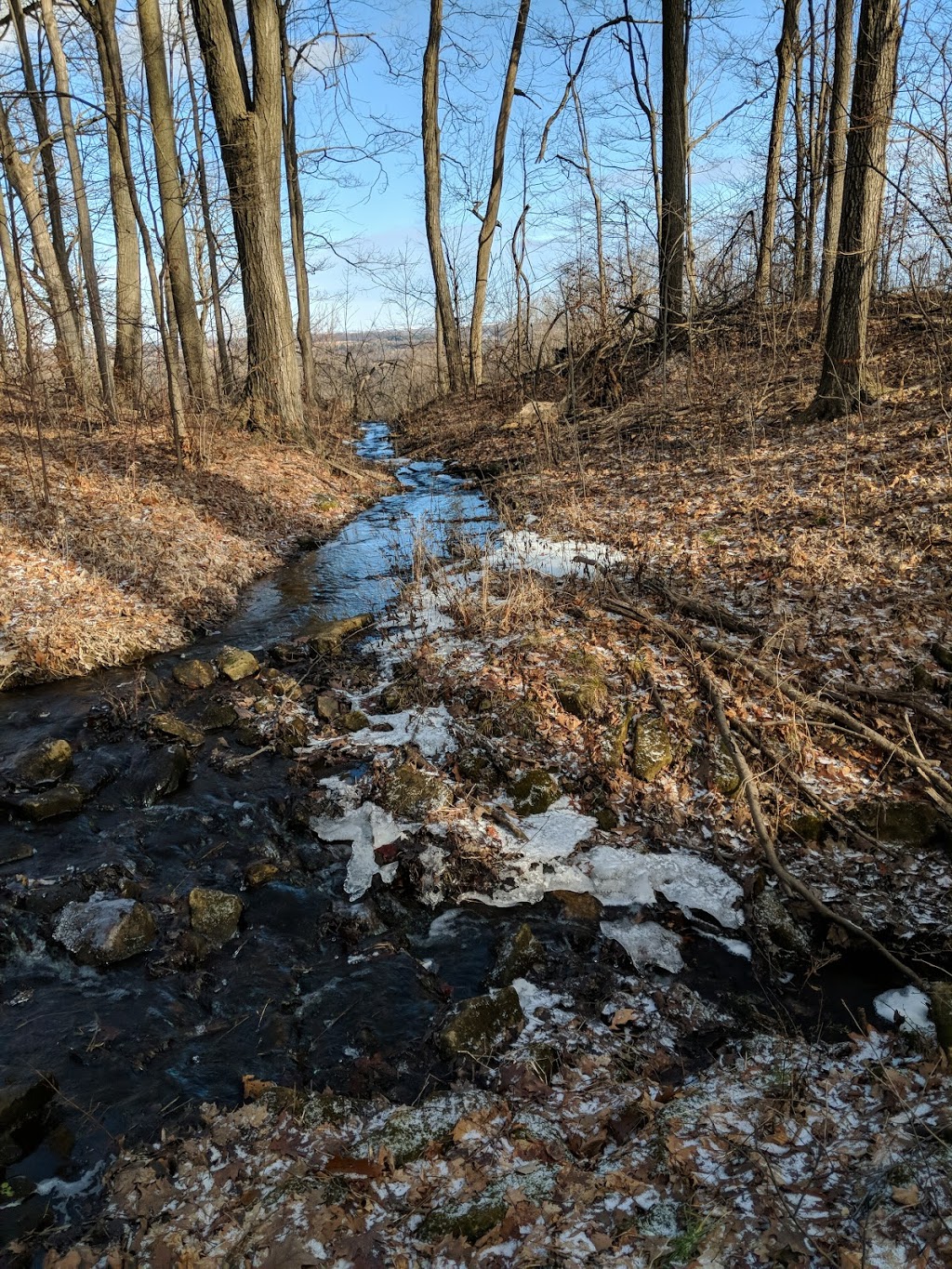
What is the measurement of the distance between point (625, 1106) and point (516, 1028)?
0.67 m

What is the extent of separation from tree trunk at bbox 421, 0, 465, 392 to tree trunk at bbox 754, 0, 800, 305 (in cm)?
962

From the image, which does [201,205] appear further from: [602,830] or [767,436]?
[602,830]

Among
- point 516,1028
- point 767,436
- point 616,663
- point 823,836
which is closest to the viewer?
point 516,1028

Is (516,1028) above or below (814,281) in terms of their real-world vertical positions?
below

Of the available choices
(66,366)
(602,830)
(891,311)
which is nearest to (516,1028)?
(602,830)

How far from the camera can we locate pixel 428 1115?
126 inches

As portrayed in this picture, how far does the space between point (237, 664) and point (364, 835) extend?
2.69m

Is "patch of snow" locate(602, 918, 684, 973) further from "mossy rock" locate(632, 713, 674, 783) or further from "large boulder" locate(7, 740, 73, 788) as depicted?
"large boulder" locate(7, 740, 73, 788)

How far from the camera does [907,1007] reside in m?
3.75

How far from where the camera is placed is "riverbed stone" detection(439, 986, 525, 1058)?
354cm

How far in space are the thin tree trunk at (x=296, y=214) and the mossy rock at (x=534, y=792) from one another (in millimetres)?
15370

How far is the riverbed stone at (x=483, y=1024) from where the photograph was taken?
3.54 metres

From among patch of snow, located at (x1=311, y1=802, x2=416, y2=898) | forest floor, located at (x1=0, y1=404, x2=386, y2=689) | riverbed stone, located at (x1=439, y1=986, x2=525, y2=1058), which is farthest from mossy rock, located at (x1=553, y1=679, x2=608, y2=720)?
forest floor, located at (x1=0, y1=404, x2=386, y2=689)

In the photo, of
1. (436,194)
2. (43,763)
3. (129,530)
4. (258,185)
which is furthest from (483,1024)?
(436,194)
